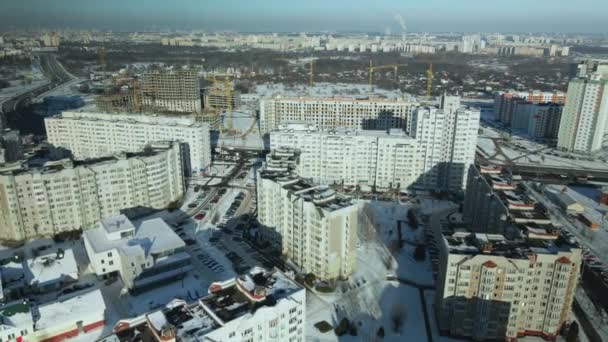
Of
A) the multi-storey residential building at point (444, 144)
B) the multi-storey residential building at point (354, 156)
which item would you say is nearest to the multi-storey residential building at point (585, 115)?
the multi-storey residential building at point (444, 144)

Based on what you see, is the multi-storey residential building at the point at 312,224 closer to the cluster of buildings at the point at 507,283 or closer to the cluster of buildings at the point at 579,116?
the cluster of buildings at the point at 507,283

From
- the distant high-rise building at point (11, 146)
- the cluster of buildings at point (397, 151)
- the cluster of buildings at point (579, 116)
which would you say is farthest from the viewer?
the cluster of buildings at point (579, 116)

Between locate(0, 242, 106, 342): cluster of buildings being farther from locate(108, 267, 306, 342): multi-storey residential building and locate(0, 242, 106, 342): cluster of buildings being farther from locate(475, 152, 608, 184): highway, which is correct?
locate(475, 152, 608, 184): highway

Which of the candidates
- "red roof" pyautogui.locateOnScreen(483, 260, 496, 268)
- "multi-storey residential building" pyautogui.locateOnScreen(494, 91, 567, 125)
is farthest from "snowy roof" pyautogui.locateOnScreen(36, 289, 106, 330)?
"multi-storey residential building" pyautogui.locateOnScreen(494, 91, 567, 125)

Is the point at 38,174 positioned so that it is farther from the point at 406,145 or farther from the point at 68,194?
the point at 406,145

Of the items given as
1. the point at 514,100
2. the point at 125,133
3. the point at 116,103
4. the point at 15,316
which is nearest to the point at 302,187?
the point at 15,316

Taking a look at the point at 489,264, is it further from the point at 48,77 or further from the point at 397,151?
the point at 48,77
